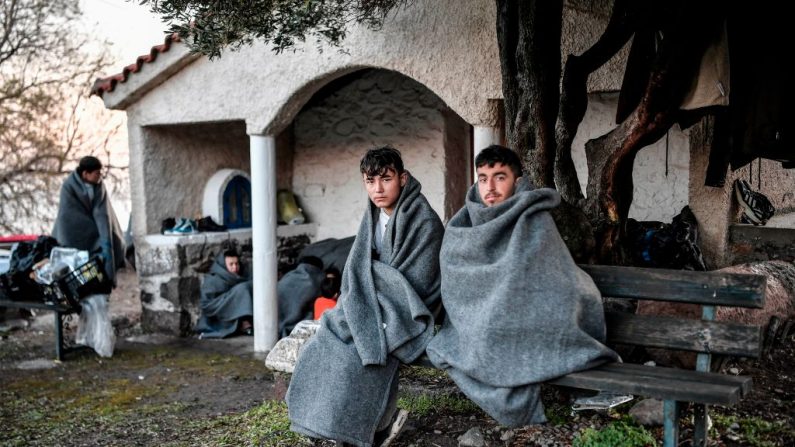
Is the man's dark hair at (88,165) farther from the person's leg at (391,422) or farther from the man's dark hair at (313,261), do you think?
the person's leg at (391,422)

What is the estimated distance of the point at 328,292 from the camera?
741 cm

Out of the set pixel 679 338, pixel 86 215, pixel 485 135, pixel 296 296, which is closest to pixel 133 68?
pixel 86 215

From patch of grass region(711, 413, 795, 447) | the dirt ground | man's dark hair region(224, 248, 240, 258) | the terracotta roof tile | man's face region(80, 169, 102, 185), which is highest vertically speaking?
the terracotta roof tile

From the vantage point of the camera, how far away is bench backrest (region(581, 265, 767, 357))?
295 centimetres

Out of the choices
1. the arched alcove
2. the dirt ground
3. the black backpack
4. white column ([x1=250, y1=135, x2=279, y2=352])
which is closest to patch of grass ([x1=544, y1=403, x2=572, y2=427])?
the dirt ground

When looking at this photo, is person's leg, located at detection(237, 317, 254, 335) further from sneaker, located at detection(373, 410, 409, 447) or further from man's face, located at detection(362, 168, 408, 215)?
man's face, located at detection(362, 168, 408, 215)

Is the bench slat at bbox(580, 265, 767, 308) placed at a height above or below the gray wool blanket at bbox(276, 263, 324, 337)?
above

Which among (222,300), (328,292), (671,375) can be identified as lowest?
(222,300)

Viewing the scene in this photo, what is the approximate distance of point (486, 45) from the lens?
217 inches

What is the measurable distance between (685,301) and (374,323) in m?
1.32

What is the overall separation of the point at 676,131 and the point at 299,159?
4.48 m

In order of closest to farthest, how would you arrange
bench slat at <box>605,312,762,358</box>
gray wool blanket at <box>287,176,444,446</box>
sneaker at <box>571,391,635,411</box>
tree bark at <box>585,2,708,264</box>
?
bench slat at <box>605,312,762,358</box> < sneaker at <box>571,391,635,411</box> < gray wool blanket at <box>287,176,444,446</box> < tree bark at <box>585,2,708,264</box>

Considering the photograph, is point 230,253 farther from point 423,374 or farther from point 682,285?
point 682,285

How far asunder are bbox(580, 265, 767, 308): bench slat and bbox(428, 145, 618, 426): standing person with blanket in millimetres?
247
